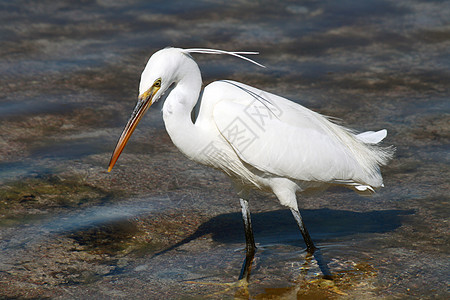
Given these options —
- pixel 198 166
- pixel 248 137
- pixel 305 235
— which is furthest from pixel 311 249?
pixel 198 166

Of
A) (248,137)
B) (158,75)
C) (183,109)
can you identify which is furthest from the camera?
(248,137)

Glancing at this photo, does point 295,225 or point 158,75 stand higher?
point 158,75

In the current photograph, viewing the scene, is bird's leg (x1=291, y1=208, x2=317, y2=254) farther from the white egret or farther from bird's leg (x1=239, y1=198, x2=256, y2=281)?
bird's leg (x1=239, y1=198, x2=256, y2=281)

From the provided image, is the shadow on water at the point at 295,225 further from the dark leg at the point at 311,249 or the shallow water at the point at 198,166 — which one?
the dark leg at the point at 311,249

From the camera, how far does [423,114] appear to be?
6.42 meters

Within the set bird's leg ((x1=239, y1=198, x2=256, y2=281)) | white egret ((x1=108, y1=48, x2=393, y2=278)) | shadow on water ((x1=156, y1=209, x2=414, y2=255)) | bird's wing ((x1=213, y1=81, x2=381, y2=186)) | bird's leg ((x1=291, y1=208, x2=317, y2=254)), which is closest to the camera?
white egret ((x1=108, y1=48, x2=393, y2=278))

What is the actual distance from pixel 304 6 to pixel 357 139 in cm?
518

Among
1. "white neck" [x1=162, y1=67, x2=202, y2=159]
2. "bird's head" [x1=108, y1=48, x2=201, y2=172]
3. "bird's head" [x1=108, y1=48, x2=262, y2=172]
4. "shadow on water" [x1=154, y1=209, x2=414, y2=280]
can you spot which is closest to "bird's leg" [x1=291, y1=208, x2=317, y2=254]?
"shadow on water" [x1=154, y1=209, x2=414, y2=280]

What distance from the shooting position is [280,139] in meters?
4.11

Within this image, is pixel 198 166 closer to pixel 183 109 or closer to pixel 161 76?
pixel 183 109

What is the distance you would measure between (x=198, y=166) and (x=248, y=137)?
1.68m

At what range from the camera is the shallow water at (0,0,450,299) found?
419cm

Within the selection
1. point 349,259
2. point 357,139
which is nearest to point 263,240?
point 349,259

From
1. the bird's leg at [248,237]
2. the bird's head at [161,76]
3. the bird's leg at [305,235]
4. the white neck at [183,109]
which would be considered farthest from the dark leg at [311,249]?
the bird's head at [161,76]
